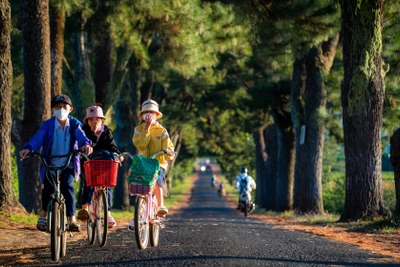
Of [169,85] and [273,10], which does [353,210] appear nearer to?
[273,10]

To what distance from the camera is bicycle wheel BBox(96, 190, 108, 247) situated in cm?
836

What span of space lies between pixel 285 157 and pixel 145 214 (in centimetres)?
2008

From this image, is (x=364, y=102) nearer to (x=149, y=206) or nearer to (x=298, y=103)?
(x=149, y=206)

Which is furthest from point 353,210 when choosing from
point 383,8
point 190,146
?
point 190,146

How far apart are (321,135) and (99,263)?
52.4 feet

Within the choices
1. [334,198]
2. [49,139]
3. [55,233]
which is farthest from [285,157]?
[55,233]

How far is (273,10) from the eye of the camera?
1584cm

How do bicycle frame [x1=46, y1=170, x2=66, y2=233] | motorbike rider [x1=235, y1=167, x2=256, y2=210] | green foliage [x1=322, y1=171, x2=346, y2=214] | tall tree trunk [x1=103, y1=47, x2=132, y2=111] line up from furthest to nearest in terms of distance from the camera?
green foliage [x1=322, y1=171, x2=346, y2=214], motorbike rider [x1=235, y1=167, x2=256, y2=210], tall tree trunk [x1=103, y1=47, x2=132, y2=111], bicycle frame [x1=46, y1=170, x2=66, y2=233]

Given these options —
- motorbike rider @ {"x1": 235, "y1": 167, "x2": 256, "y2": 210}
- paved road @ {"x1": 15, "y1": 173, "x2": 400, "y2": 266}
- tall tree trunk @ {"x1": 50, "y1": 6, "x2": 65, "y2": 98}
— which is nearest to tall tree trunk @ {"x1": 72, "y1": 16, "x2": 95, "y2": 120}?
tall tree trunk @ {"x1": 50, "y1": 6, "x2": 65, "y2": 98}

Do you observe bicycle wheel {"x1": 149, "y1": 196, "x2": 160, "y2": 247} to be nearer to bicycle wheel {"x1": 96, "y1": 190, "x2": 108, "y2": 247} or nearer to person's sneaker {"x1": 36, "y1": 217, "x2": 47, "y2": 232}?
bicycle wheel {"x1": 96, "y1": 190, "x2": 108, "y2": 247}

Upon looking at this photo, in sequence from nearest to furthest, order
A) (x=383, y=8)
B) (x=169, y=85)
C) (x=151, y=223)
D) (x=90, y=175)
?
(x=90, y=175), (x=151, y=223), (x=383, y=8), (x=169, y=85)

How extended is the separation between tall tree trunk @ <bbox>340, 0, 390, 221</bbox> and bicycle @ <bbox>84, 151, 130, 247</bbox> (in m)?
7.42

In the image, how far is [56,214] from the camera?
7.34 m

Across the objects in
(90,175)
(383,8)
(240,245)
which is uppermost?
(383,8)
